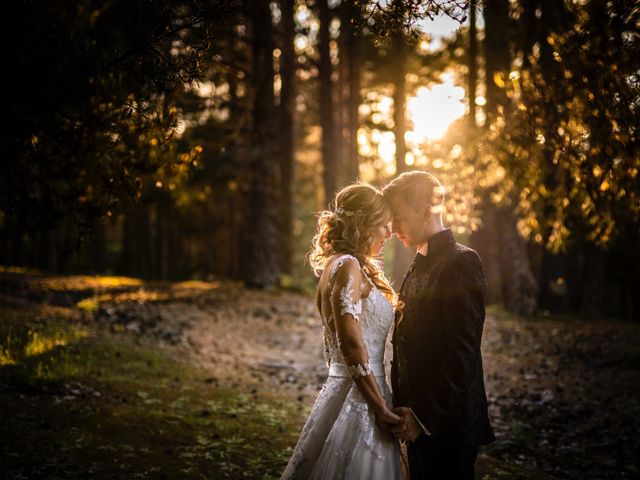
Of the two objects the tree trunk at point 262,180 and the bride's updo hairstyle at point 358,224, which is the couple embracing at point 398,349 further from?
the tree trunk at point 262,180

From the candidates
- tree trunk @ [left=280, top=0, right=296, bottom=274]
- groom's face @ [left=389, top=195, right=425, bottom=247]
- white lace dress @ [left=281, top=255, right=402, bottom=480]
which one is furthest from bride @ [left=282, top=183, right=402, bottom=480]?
tree trunk @ [left=280, top=0, right=296, bottom=274]

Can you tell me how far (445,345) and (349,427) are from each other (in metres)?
0.91

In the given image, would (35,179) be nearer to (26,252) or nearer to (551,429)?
(551,429)

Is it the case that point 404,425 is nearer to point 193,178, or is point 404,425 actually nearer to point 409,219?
point 409,219

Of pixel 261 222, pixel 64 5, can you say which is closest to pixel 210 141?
pixel 261 222

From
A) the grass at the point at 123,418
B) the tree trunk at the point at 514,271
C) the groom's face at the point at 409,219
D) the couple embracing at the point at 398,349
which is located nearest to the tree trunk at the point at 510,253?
the tree trunk at the point at 514,271

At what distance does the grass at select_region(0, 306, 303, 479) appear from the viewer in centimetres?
544

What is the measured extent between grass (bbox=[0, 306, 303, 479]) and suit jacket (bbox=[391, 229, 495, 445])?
8.31ft

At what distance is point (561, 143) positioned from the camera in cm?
645

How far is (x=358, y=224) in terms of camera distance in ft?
13.4

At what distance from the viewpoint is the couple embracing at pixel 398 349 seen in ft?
12.4

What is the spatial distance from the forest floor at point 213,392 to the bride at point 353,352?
2.08m

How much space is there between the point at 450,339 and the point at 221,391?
18.3ft

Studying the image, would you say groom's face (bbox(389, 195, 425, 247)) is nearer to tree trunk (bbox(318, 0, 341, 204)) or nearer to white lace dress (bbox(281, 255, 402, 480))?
white lace dress (bbox(281, 255, 402, 480))
